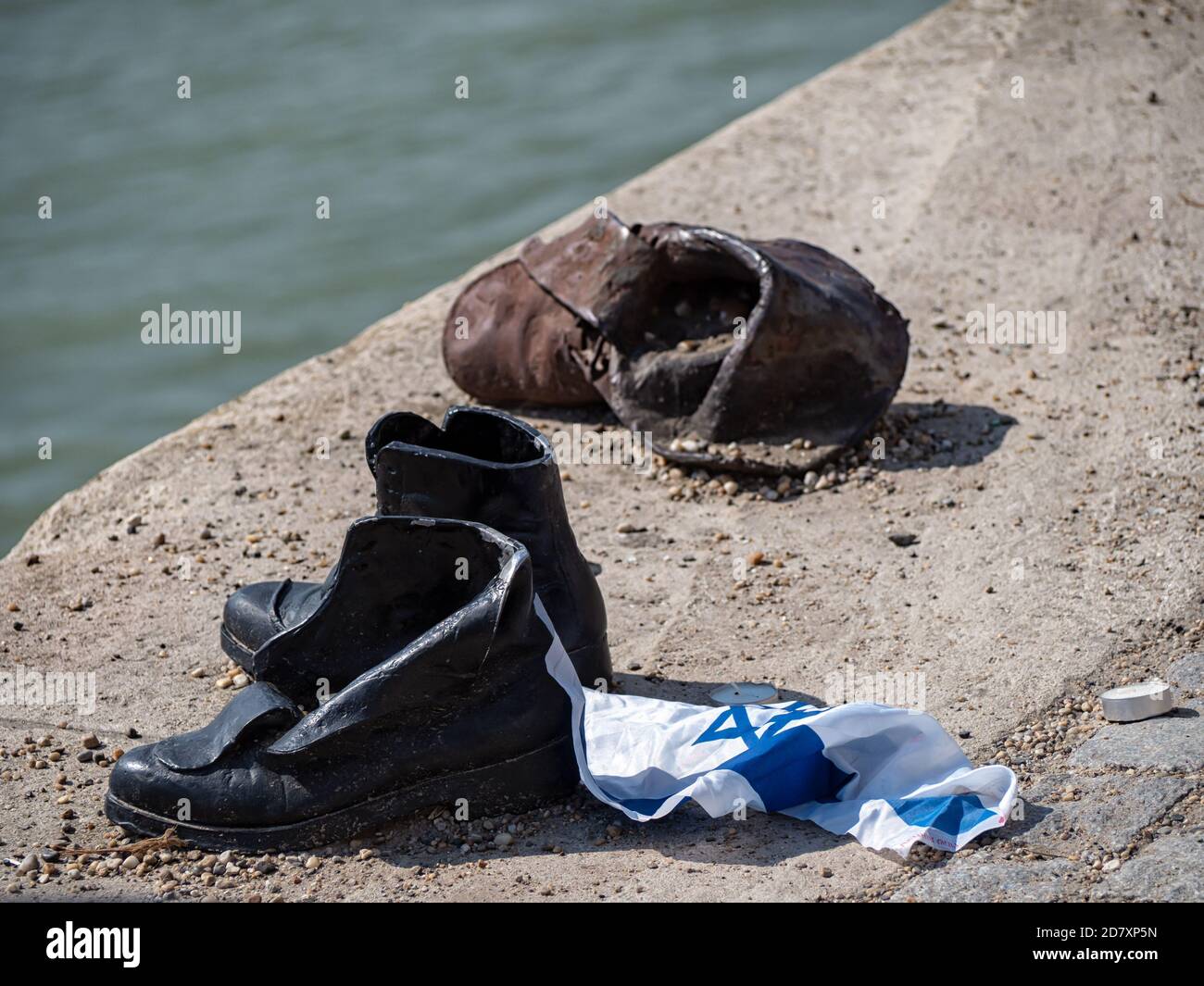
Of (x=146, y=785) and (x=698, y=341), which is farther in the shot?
(x=698, y=341)

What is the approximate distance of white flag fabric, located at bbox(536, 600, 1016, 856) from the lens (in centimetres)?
279

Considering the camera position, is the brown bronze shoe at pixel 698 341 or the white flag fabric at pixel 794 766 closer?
the white flag fabric at pixel 794 766

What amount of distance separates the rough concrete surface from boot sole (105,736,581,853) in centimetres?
5

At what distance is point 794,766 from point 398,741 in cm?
78

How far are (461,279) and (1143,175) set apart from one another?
9.52 feet

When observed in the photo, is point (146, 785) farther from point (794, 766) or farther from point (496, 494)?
point (794, 766)

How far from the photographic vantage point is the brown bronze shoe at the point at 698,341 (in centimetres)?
436

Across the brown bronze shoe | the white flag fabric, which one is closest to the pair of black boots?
the white flag fabric

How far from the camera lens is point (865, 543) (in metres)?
4.05

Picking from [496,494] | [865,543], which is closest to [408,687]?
[496,494]

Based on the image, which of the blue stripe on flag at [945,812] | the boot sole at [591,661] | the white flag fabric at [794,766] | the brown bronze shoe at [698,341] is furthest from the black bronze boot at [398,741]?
the brown bronze shoe at [698,341]

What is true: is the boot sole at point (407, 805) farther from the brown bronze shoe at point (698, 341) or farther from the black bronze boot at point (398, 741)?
the brown bronze shoe at point (698, 341)

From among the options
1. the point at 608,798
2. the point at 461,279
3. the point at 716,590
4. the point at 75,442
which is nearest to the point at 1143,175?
the point at 461,279
